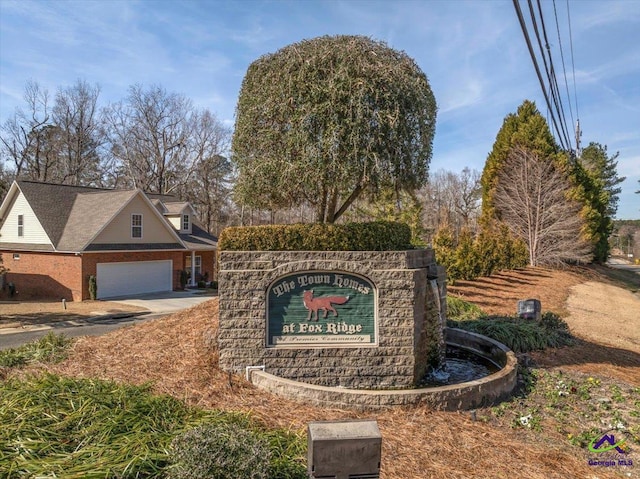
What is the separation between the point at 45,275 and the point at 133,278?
4.12m

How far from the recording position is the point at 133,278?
Answer: 22.4 metres

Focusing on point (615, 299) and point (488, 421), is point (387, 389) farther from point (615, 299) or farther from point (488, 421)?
point (615, 299)

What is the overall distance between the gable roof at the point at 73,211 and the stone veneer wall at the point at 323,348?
1648 cm

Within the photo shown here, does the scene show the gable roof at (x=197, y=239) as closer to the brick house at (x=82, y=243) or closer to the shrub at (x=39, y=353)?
the brick house at (x=82, y=243)

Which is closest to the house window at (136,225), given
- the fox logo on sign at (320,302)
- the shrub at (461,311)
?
the shrub at (461,311)

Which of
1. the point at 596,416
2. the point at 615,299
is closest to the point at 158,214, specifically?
the point at 596,416

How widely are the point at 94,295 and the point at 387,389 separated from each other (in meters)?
18.3

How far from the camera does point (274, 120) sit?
7.23 metres

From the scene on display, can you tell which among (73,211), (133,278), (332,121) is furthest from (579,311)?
(73,211)

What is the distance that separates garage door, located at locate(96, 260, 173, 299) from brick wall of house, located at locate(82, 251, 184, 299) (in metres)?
0.23

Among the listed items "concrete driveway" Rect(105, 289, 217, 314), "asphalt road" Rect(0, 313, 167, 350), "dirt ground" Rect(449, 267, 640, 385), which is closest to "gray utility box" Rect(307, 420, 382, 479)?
"dirt ground" Rect(449, 267, 640, 385)

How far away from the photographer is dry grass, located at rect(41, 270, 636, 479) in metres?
4.55

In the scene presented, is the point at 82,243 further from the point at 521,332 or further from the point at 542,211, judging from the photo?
the point at 542,211

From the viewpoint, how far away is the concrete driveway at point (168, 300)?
1873cm
